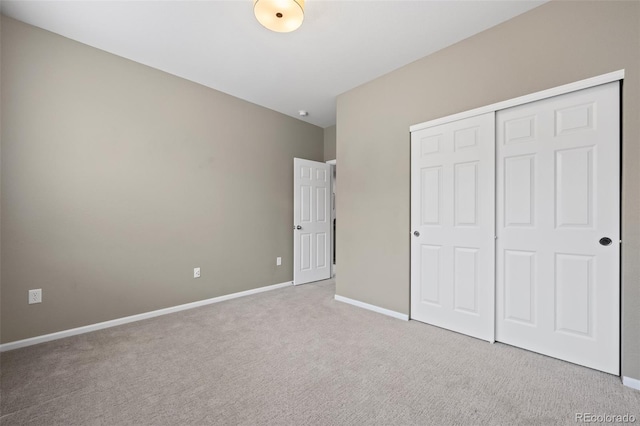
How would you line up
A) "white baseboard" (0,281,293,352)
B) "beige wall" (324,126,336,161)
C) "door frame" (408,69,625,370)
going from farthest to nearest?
"beige wall" (324,126,336,161)
"white baseboard" (0,281,293,352)
"door frame" (408,69,625,370)

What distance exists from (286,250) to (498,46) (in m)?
3.60

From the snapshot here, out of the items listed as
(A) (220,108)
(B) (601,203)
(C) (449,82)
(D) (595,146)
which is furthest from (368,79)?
(B) (601,203)

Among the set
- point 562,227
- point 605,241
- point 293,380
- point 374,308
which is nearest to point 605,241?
point 605,241

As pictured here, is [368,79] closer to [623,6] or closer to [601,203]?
[623,6]

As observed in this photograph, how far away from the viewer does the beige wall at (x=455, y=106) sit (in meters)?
1.81

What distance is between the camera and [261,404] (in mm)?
1636

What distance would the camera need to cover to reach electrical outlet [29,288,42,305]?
2410 millimetres

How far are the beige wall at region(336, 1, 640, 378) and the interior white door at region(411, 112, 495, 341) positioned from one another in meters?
0.15

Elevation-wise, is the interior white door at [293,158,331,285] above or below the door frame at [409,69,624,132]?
below

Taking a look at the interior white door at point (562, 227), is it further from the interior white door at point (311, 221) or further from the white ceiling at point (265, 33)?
the interior white door at point (311, 221)

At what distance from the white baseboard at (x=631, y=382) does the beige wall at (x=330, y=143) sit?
13.7 feet

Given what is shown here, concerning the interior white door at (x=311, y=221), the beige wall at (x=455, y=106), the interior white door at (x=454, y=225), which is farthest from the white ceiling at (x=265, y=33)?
the interior white door at (x=311, y=221)

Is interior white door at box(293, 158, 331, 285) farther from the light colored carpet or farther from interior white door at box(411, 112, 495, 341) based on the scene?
interior white door at box(411, 112, 495, 341)
